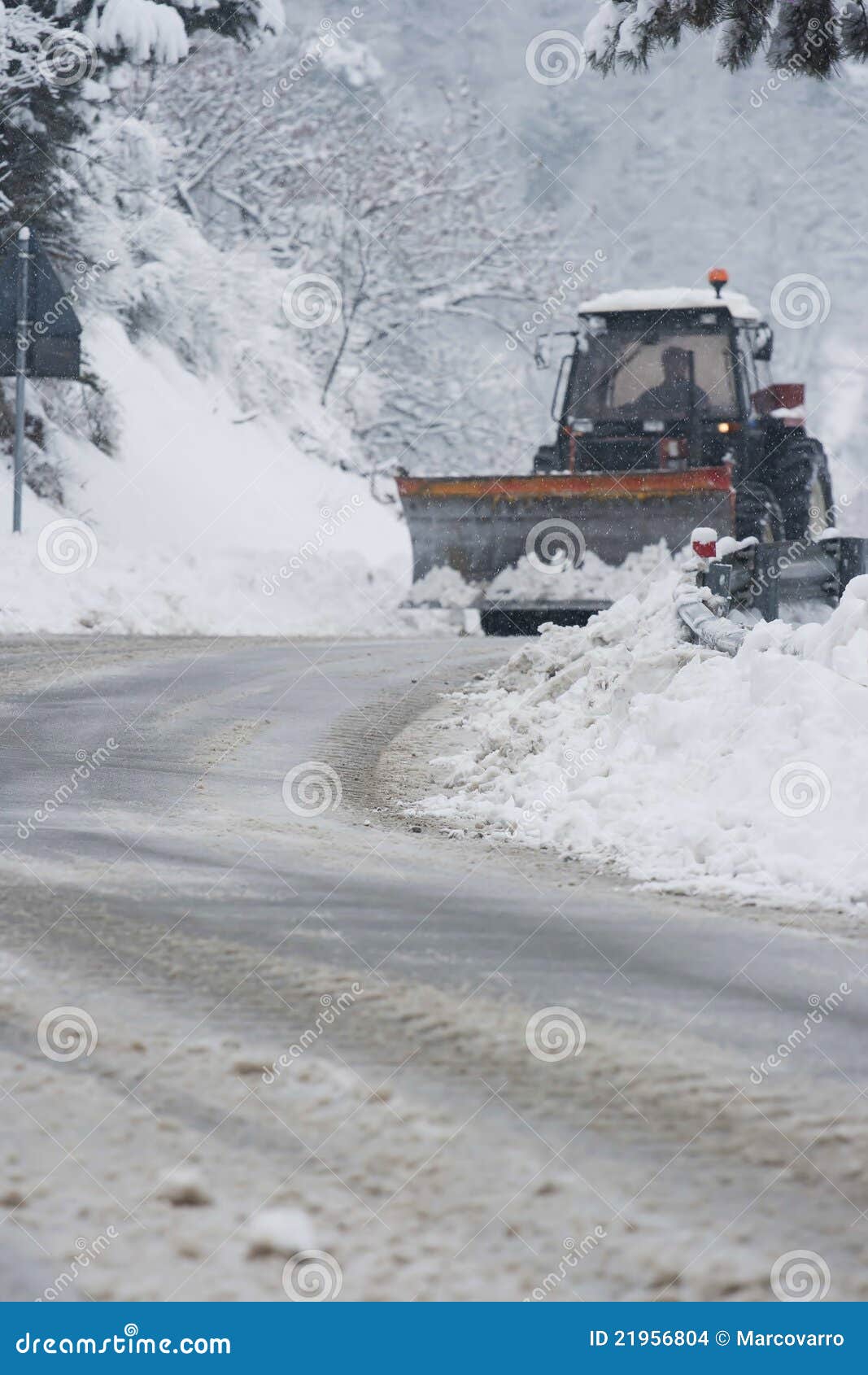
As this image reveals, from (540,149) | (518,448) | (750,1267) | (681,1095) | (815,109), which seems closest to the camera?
(750,1267)

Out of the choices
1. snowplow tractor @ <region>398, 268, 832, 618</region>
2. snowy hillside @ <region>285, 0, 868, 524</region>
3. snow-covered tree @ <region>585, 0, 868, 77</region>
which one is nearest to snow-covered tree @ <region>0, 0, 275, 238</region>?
snowplow tractor @ <region>398, 268, 832, 618</region>

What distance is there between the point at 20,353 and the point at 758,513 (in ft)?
26.5

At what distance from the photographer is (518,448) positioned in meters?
42.2

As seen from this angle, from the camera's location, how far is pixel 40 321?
17.7 metres

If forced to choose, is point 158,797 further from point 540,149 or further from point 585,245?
point 540,149

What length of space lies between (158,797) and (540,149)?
165 feet

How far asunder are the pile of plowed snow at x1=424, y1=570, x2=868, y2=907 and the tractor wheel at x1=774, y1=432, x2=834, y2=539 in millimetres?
9190

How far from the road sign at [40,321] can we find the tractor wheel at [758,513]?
26.0 feet

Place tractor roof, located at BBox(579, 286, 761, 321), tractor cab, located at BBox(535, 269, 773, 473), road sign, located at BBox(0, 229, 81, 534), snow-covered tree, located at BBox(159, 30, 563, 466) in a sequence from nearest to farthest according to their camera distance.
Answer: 1. tractor roof, located at BBox(579, 286, 761, 321)
2. tractor cab, located at BBox(535, 269, 773, 473)
3. road sign, located at BBox(0, 229, 81, 534)
4. snow-covered tree, located at BBox(159, 30, 563, 466)

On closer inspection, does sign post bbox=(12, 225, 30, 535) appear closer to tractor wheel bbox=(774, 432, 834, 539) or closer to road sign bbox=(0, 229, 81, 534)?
road sign bbox=(0, 229, 81, 534)

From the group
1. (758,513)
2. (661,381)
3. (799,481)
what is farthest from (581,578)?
(799,481)

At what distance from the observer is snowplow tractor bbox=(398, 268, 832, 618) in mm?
14656

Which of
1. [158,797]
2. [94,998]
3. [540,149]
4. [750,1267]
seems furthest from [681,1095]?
[540,149]

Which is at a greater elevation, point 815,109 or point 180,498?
point 815,109
